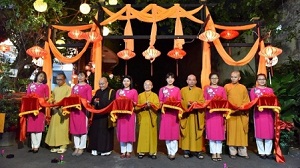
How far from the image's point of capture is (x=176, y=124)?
5887 mm

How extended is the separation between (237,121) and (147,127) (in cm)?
190

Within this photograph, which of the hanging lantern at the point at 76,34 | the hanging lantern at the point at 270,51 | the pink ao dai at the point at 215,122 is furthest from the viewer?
the hanging lantern at the point at 76,34

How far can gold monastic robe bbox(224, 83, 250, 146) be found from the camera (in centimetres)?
595

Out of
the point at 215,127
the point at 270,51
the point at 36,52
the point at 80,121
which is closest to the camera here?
the point at 215,127

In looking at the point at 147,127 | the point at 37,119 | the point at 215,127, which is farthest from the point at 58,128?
the point at 215,127

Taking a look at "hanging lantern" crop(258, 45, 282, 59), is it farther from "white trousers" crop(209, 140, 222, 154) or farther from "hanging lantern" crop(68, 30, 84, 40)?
"hanging lantern" crop(68, 30, 84, 40)

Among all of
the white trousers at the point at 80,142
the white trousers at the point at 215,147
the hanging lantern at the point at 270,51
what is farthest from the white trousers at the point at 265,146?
the white trousers at the point at 80,142

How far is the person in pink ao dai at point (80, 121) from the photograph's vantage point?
6148 millimetres

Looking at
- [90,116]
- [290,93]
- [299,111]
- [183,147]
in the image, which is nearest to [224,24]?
[290,93]

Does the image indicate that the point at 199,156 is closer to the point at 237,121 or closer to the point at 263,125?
the point at 237,121

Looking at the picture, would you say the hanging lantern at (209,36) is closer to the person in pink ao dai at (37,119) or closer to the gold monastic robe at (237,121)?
the gold monastic robe at (237,121)

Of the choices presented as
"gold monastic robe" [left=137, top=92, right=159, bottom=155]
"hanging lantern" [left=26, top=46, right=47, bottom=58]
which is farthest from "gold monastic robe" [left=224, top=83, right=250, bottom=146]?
"hanging lantern" [left=26, top=46, right=47, bottom=58]

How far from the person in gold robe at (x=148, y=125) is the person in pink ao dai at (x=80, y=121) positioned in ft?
3.95

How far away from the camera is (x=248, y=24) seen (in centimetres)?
752
